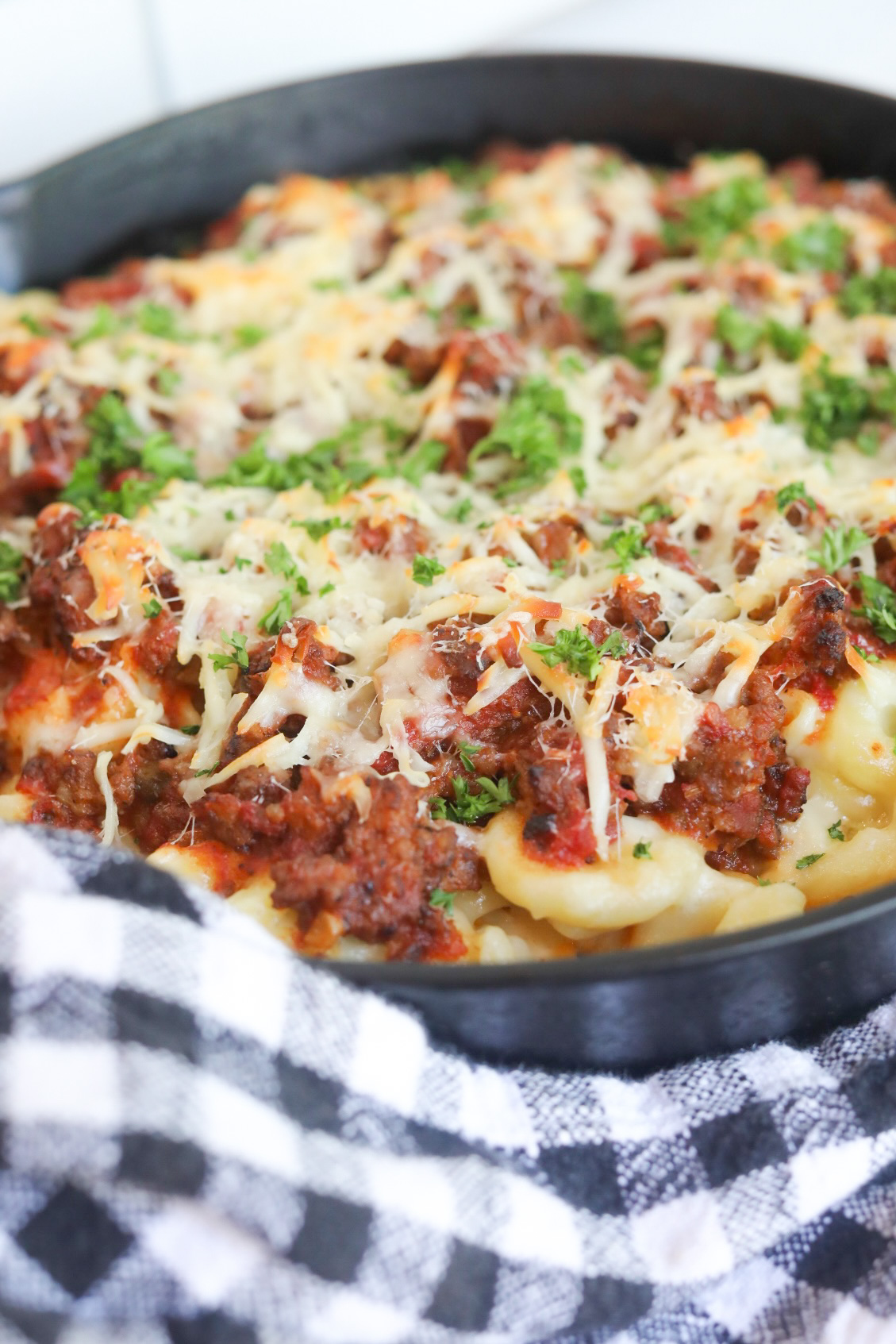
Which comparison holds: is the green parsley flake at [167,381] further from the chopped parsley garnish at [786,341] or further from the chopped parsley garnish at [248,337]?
the chopped parsley garnish at [786,341]

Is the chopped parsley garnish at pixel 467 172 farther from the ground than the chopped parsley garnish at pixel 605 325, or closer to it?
farther from the ground

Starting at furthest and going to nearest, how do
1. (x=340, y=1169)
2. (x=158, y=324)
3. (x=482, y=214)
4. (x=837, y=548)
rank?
(x=482, y=214) → (x=158, y=324) → (x=837, y=548) → (x=340, y=1169)

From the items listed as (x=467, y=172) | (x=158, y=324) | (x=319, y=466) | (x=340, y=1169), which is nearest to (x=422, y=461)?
(x=319, y=466)

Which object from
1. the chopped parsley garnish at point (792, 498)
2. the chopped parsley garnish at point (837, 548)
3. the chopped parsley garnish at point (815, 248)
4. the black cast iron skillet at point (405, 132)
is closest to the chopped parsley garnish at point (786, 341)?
the chopped parsley garnish at point (815, 248)

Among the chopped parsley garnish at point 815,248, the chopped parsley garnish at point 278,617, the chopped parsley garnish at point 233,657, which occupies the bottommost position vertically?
the chopped parsley garnish at point 233,657

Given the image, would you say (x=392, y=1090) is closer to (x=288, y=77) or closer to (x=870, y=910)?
(x=870, y=910)

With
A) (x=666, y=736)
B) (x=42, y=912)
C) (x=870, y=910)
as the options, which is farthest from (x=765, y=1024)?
(x=42, y=912)

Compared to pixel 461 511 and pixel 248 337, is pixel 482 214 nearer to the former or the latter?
pixel 248 337
